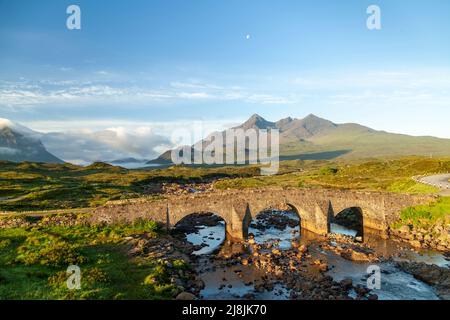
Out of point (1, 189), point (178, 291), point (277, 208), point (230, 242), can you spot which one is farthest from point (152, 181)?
point (178, 291)

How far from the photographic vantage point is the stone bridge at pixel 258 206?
49844 millimetres

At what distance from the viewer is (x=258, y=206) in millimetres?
51781

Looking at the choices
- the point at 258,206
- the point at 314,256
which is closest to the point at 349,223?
the point at 258,206

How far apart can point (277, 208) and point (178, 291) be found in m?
50.8

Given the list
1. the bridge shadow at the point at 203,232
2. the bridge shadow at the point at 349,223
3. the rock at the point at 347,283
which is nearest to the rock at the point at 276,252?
the bridge shadow at the point at 203,232

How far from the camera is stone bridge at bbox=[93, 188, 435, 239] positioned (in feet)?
164

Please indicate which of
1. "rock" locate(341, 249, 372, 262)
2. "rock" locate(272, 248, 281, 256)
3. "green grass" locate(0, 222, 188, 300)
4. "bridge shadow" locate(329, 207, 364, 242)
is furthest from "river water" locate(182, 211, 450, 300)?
"green grass" locate(0, 222, 188, 300)

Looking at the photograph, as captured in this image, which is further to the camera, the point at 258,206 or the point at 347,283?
the point at 258,206

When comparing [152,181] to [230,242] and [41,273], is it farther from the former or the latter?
[41,273]

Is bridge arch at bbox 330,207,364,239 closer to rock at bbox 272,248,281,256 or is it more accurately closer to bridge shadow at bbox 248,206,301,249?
bridge shadow at bbox 248,206,301,249

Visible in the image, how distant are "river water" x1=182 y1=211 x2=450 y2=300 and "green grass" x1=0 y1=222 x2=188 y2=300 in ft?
15.0

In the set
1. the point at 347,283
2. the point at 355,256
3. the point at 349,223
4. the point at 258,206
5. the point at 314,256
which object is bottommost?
the point at 349,223

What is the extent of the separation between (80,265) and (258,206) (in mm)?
26076

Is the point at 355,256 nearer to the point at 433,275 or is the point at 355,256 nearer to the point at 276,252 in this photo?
the point at 433,275
